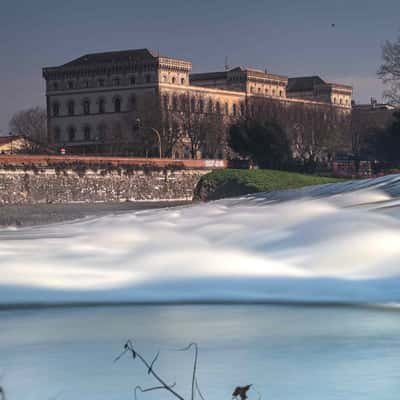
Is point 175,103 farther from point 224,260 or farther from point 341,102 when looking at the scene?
point 224,260

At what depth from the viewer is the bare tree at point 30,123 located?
108500mm

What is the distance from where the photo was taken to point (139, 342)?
27.7ft

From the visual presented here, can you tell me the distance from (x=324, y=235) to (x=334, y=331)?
12.9ft

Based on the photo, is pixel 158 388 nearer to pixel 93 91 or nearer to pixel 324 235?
pixel 324 235

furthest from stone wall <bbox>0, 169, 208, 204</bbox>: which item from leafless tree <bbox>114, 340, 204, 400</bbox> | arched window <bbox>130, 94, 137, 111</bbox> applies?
leafless tree <bbox>114, 340, 204, 400</bbox>

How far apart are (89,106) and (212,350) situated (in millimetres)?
109172

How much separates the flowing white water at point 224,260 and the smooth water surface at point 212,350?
70 centimetres

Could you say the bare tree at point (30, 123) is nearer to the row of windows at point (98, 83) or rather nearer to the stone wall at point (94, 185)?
the row of windows at point (98, 83)

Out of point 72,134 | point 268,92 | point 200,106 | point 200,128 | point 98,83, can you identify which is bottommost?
point 200,128

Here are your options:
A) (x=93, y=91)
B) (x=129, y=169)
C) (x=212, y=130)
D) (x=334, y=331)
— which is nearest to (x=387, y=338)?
(x=334, y=331)

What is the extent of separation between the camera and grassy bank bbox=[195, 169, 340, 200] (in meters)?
59.3

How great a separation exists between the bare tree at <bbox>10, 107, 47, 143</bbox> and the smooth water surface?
97.8 m

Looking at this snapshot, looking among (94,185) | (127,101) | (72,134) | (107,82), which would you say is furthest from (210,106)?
(94,185)

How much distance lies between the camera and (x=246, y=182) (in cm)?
6031
